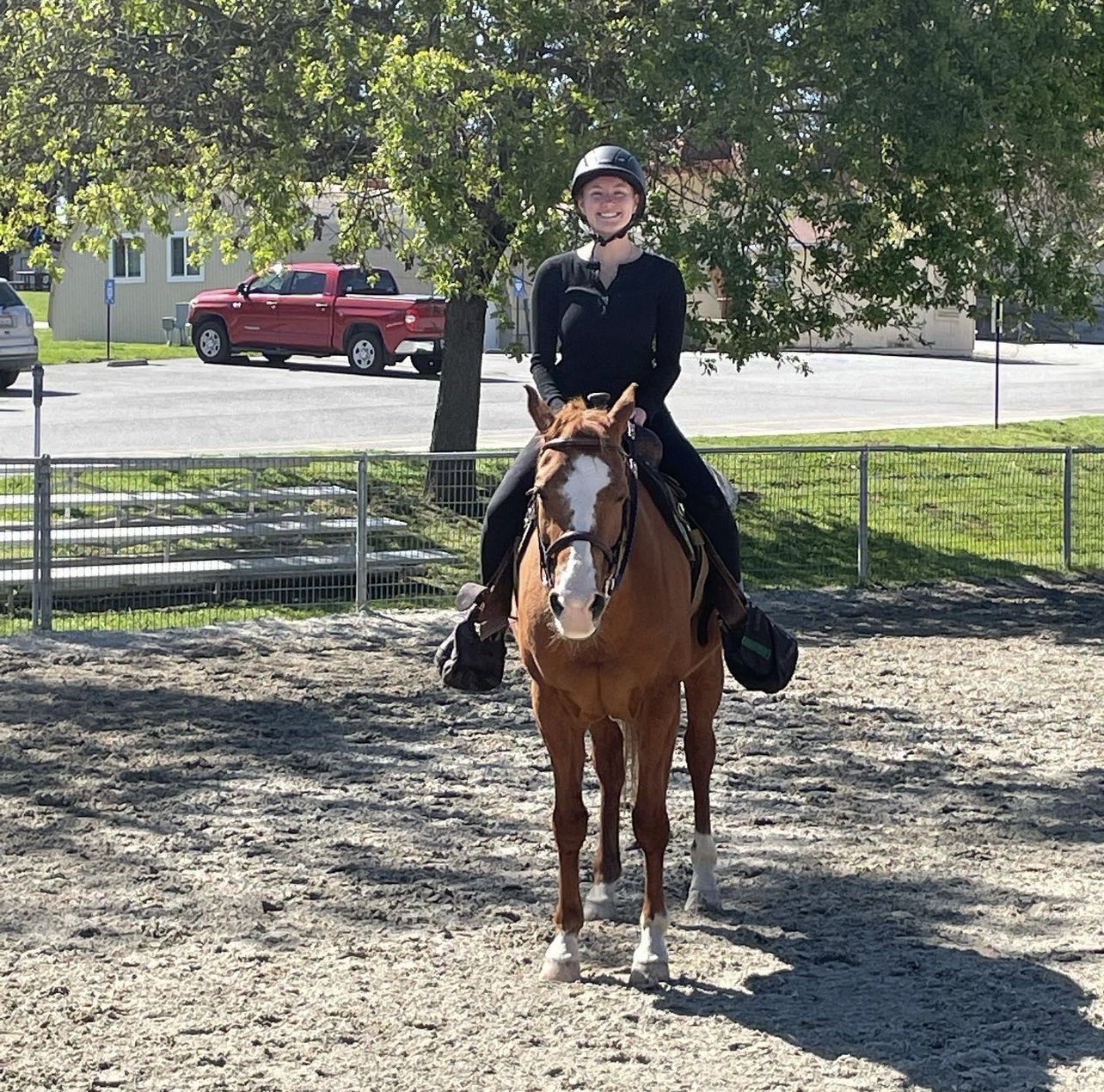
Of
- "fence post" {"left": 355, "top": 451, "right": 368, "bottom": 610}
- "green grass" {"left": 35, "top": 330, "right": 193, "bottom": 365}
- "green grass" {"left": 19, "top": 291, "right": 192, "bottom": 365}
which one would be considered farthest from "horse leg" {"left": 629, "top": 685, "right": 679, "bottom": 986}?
"green grass" {"left": 35, "top": 330, "right": 193, "bottom": 365}

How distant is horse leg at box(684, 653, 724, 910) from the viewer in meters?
7.71

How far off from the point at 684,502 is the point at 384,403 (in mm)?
22349

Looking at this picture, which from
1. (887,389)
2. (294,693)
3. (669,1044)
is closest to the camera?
(669,1044)

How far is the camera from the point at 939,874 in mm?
8164

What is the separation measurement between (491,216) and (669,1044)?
12.0 meters

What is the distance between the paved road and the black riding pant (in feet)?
35.7

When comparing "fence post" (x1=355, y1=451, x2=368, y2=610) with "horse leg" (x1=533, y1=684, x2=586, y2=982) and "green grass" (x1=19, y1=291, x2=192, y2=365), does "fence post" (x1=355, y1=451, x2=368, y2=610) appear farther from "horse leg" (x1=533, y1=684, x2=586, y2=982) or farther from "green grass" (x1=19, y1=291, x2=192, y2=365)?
"green grass" (x1=19, y1=291, x2=192, y2=365)

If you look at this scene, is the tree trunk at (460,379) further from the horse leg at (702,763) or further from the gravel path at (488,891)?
the horse leg at (702,763)

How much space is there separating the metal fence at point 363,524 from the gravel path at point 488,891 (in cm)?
141

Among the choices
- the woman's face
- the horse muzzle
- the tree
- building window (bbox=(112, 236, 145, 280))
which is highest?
building window (bbox=(112, 236, 145, 280))

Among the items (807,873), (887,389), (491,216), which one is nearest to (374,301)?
(887,389)

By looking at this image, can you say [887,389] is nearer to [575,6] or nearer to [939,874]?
[575,6]

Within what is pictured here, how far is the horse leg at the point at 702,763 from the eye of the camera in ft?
25.3

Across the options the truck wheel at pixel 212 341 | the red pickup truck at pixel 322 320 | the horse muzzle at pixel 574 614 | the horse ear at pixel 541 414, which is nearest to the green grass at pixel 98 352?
the truck wheel at pixel 212 341
